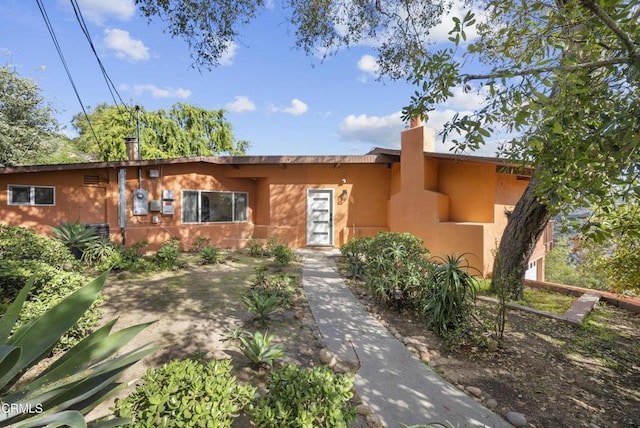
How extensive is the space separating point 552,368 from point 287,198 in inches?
325

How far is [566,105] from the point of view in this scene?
87.0 inches

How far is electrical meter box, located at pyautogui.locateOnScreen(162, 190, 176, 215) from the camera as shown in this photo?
9102 millimetres

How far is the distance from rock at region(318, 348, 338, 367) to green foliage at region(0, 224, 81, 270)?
4.56m

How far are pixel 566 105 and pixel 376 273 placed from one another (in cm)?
362

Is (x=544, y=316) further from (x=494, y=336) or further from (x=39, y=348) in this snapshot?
(x=39, y=348)

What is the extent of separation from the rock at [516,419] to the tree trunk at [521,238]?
3.63 meters

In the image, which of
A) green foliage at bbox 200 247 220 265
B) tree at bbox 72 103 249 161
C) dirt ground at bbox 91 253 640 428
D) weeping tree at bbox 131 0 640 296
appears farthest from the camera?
tree at bbox 72 103 249 161

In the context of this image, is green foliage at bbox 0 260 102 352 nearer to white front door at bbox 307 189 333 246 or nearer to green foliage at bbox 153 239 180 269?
green foliage at bbox 153 239 180 269

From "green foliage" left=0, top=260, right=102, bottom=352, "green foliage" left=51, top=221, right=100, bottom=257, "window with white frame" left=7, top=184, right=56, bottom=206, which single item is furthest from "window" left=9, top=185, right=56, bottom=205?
"green foliage" left=0, top=260, right=102, bottom=352

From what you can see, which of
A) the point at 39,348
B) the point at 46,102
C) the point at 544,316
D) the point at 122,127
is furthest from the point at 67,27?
the point at 122,127

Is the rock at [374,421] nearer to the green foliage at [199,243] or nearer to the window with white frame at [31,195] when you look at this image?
the green foliage at [199,243]

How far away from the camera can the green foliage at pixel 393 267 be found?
15.1 ft

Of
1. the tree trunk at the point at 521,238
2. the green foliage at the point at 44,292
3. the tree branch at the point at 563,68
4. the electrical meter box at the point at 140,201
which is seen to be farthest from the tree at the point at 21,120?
the tree trunk at the point at 521,238

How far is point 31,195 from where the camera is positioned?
7605mm
